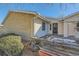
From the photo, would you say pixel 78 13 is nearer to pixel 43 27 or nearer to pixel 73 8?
pixel 73 8

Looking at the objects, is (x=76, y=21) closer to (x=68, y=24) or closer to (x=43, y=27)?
(x=68, y=24)

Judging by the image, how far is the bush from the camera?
6.63 meters

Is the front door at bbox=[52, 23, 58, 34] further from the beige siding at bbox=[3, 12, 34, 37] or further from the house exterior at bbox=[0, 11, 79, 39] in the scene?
the beige siding at bbox=[3, 12, 34, 37]

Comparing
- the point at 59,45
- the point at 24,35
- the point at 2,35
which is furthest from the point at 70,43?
the point at 2,35

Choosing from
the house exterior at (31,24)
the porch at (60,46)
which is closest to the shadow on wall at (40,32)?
the house exterior at (31,24)

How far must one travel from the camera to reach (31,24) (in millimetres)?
6684

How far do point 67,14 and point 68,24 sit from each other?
10.2 inches

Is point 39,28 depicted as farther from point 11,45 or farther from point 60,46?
point 11,45

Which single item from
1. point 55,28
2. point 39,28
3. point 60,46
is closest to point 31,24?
point 39,28

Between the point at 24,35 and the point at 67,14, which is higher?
the point at 67,14

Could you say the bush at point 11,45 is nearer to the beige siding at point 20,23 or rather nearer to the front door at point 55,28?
the beige siding at point 20,23

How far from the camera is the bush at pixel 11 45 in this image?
6.63 m

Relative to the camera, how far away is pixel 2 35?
264 inches

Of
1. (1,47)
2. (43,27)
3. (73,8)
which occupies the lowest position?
(1,47)
